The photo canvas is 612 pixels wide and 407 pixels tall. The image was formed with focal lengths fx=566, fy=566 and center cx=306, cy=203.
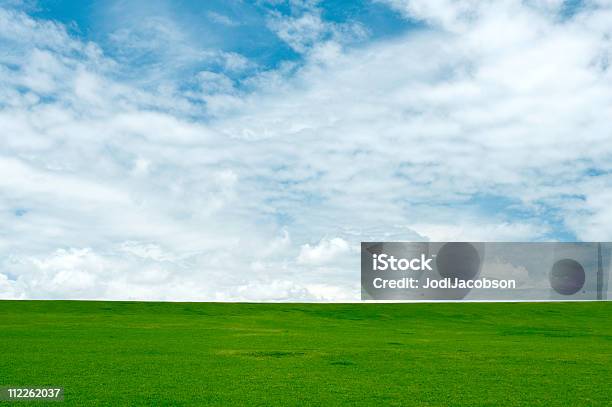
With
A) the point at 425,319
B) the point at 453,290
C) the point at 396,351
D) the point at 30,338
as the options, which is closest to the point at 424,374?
the point at 396,351

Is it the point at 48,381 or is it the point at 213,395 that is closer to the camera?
the point at 213,395

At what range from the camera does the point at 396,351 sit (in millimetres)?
21250

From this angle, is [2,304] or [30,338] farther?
[2,304]

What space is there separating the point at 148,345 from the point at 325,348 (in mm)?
7198

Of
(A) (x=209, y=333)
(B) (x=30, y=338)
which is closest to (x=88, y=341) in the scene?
(B) (x=30, y=338)

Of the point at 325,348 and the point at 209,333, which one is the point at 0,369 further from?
the point at 209,333

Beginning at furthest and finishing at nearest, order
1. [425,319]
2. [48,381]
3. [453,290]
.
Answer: [453,290]
[425,319]
[48,381]

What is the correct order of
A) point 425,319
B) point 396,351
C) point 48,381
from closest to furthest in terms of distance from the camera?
1. point 48,381
2. point 396,351
3. point 425,319

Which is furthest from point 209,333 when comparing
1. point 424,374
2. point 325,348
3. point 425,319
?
point 425,319

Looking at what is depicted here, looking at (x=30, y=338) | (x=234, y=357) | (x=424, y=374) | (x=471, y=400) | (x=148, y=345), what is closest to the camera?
(x=471, y=400)

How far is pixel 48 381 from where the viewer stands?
14039mm

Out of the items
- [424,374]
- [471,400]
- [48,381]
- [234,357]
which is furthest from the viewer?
[234,357]

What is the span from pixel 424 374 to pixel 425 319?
112 ft

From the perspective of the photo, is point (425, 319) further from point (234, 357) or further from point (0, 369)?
point (0, 369)
